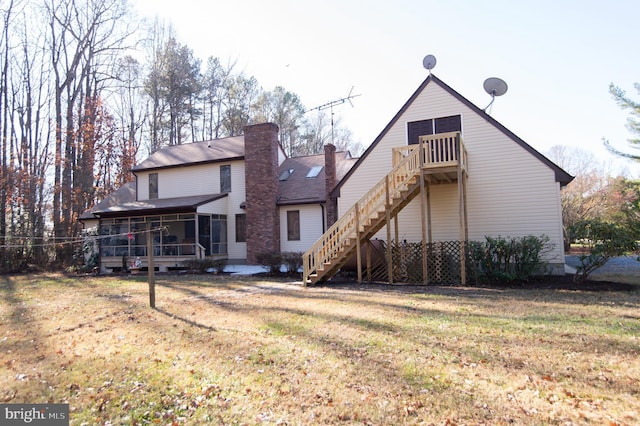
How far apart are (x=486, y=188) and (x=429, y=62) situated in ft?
17.0

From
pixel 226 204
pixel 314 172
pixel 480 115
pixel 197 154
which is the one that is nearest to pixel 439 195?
pixel 480 115

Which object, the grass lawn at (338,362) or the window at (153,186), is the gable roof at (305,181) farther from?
the grass lawn at (338,362)

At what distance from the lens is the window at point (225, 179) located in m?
21.1

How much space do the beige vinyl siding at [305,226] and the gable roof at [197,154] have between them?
4.13 m

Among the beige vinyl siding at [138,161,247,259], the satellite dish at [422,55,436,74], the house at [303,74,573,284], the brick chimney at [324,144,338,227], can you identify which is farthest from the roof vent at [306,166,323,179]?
the satellite dish at [422,55,436,74]

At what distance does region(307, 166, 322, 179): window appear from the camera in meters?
21.0

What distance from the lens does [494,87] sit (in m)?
15.5

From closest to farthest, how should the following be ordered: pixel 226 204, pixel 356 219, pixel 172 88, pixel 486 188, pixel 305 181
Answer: pixel 356 219 < pixel 486 188 < pixel 305 181 < pixel 226 204 < pixel 172 88

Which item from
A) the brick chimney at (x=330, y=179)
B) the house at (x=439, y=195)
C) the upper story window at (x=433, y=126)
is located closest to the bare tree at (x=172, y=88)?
the brick chimney at (x=330, y=179)

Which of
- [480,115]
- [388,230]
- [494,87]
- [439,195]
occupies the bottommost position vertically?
[388,230]

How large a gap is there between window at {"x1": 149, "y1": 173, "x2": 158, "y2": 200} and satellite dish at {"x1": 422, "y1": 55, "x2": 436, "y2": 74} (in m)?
16.1

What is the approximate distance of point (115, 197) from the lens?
24938 millimetres

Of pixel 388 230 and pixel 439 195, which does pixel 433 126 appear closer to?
pixel 439 195

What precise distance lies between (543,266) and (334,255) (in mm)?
6774
